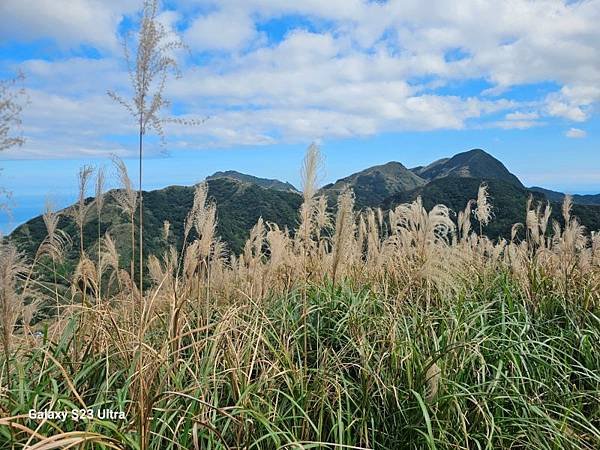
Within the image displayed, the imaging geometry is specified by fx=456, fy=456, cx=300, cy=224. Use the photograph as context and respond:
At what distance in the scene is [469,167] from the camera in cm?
13112

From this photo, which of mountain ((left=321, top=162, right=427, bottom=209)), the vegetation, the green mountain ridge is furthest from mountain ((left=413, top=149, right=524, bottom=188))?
the vegetation

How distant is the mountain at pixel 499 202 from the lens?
14.7 meters

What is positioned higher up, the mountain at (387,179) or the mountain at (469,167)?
the mountain at (469,167)

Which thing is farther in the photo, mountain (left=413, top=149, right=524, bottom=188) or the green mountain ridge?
mountain (left=413, top=149, right=524, bottom=188)

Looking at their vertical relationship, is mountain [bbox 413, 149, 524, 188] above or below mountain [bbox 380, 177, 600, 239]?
above

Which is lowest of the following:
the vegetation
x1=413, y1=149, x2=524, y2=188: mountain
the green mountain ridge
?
the vegetation

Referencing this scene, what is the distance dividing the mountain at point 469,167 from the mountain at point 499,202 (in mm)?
79691

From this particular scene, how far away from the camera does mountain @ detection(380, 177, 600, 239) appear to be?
14.7m

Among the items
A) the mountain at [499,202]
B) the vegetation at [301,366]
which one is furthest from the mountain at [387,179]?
the vegetation at [301,366]

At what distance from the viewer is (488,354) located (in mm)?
3143

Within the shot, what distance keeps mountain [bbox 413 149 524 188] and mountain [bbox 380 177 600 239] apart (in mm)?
79691

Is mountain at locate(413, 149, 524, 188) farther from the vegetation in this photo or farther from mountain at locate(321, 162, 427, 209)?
the vegetation

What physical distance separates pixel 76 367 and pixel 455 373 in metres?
2.32

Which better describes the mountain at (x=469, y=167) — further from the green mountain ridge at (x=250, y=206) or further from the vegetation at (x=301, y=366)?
the vegetation at (x=301, y=366)
